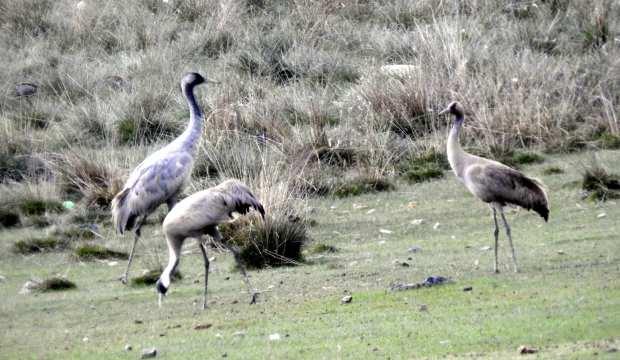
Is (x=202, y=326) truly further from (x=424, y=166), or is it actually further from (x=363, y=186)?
(x=424, y=166)

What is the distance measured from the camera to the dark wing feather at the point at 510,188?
1148 cm

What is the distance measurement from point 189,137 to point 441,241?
307 cm

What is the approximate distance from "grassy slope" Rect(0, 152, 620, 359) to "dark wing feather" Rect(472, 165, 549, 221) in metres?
0.56

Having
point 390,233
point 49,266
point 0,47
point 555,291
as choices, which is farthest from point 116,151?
point 555,291

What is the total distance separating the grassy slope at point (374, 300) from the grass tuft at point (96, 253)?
0.50ft

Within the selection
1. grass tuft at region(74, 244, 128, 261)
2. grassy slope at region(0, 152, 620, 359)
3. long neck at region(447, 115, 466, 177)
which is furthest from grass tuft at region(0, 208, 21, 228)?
long neck at region(447, 115, 466, 177)

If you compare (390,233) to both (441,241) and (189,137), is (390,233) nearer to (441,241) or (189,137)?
(441,241)

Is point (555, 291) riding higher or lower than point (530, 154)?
higher

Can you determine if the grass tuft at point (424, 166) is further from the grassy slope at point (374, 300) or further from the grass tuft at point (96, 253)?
the grass tuft at point (96, 253)

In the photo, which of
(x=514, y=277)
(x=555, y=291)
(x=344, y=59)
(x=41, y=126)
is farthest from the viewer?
(x=344, y=59)

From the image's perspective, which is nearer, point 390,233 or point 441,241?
point 441,241

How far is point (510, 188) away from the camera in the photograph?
37.7 ft

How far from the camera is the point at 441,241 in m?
13.3

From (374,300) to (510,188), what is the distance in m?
1.97
